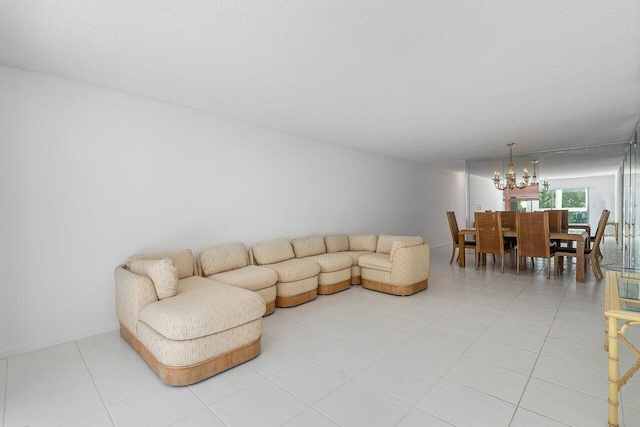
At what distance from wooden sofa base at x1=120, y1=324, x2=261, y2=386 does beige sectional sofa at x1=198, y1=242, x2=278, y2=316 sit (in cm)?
93

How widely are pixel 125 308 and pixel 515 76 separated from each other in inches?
165

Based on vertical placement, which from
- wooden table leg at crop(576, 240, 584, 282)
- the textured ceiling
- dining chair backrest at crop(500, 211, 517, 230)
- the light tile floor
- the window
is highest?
the textured ceiling

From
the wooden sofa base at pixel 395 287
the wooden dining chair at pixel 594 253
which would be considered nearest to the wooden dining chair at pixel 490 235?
the wooden dining chair at pixel 594 253

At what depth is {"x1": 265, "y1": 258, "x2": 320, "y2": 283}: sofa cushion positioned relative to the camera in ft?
11.7

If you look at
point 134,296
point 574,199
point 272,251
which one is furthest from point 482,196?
point 134,296

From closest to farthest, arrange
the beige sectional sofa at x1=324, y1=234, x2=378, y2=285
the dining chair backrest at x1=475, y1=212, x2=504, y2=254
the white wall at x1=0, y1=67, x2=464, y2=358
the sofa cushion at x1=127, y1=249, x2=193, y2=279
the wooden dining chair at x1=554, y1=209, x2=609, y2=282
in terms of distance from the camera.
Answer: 1. the white wall at x1=0, y1=67, x2=464, y2=358
2. the sofa cushion at x1=127, y1=249, x2=193, y2=279
3. the wooden dining chair at x1=554, y1=209, x2=609, y2=282
4. the beige sectional sofa at x1=324, y1=234, x2=378, y2=285
5. the dining chair backrest at x1=475, y1=212, x2=504, y2=254

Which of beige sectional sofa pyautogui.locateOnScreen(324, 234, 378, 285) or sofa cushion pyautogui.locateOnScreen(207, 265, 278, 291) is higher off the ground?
beige sectional sofa pyautogui.locateOnScreen(324, 234, 378, 285)

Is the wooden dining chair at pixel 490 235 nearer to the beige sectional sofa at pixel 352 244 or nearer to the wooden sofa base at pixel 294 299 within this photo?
the beige sectional sofa at pixel 352 244

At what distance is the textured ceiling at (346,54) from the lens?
1.84 meters

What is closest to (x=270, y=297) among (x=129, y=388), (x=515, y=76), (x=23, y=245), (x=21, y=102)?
(x=129, y=388)

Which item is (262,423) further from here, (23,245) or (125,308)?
(23,245)

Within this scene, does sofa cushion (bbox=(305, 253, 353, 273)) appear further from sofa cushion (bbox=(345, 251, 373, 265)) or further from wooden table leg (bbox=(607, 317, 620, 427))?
wooden table leg (bbox=(607, 317, 620, 427))

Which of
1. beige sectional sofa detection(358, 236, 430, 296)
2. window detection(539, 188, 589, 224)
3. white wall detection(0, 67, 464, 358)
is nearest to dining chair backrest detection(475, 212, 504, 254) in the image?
beige sectional sofa detection(358, 236, 430, 296)

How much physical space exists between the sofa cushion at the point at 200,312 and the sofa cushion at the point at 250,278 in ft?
2.00
